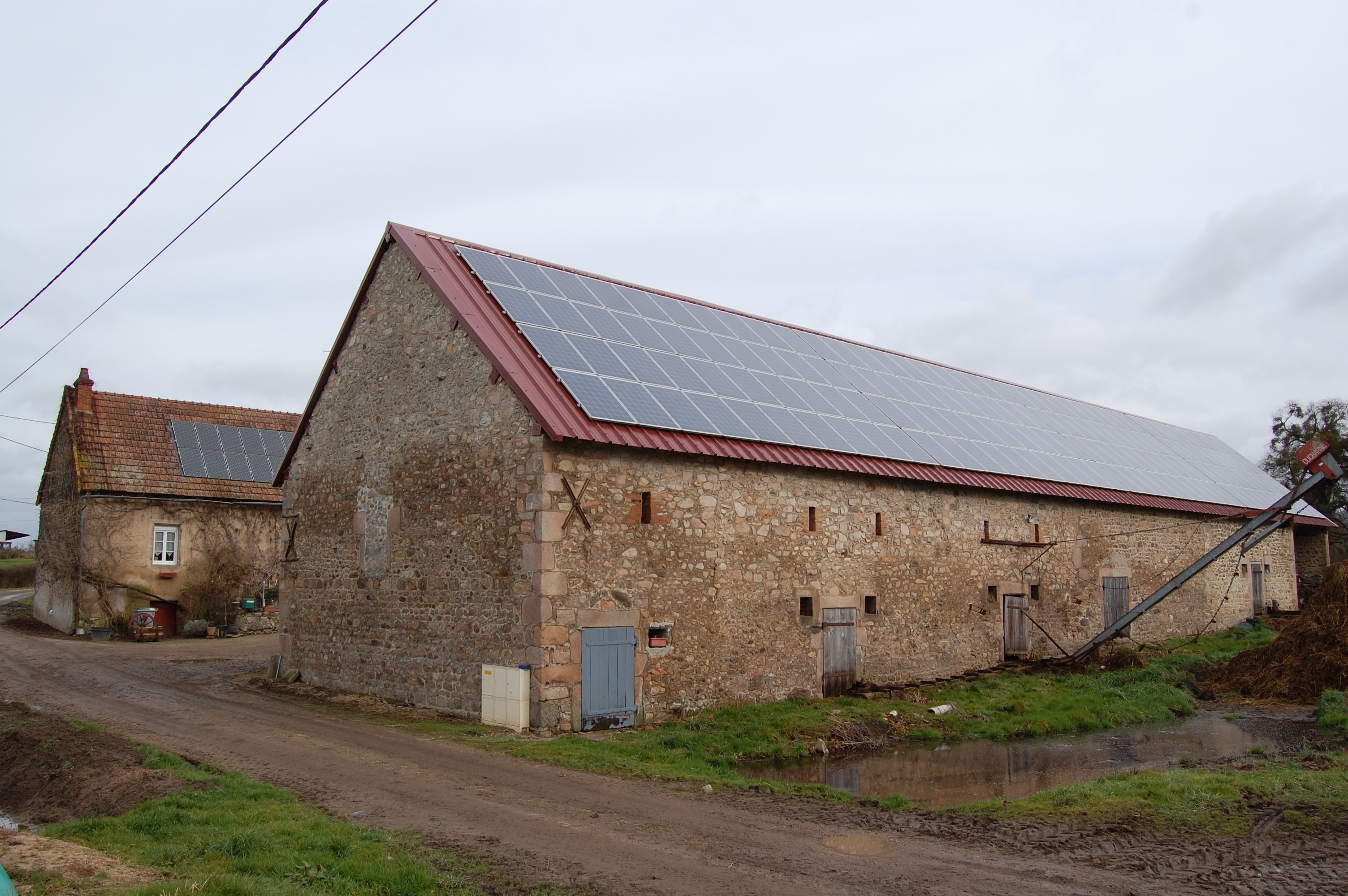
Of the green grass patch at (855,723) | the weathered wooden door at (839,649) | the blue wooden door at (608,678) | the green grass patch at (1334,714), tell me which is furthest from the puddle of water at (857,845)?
the green grass patch at (1334,714)

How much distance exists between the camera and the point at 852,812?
364 inches

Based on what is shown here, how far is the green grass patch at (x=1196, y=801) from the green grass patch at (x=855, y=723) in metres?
2.28

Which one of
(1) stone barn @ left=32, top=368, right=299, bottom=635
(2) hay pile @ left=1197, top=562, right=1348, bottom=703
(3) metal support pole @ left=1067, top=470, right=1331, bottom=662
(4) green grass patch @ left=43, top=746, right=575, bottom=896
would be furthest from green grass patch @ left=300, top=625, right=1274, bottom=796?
(1) stone barn @ left=32, top=368, right=299, bottom=635

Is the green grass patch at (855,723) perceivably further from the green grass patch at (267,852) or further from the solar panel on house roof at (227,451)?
the solar panel on house roof at (227,451)

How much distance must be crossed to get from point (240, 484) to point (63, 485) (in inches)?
202

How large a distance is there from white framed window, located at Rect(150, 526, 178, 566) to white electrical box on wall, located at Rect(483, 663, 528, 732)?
1719cm

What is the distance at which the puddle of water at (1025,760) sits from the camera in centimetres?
1127

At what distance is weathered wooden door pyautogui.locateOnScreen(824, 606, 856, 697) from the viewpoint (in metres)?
16.1

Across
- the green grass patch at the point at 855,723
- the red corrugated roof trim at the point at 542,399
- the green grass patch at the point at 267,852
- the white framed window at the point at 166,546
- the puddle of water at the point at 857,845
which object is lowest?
the green grass patch at the point at 855,723

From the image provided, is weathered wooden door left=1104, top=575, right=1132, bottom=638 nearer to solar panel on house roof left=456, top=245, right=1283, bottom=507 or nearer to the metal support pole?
the metal support pole

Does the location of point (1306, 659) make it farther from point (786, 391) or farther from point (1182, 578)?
point (786, 391)

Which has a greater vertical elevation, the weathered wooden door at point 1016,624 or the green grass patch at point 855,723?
the weathered wooden door at point 1016,624

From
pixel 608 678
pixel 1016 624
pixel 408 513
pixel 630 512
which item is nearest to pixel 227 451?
pixel 408 513

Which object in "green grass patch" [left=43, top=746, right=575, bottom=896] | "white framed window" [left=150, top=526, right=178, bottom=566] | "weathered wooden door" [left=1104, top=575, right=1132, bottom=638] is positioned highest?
"white framed window" [left=150, top=526, right=178, bottom=566]
